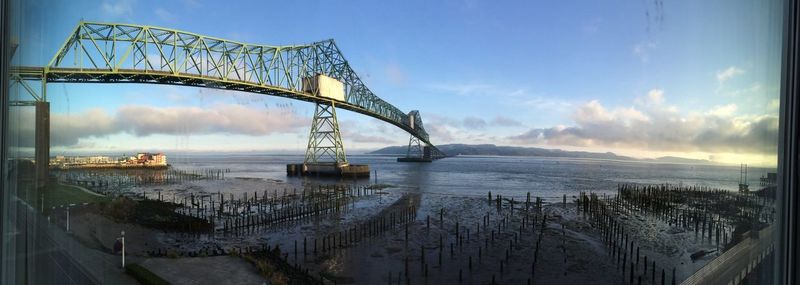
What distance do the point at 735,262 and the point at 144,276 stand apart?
3.14 m

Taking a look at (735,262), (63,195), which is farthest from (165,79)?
(735,262)

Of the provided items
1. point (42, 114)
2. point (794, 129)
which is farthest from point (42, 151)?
point (794, 129)

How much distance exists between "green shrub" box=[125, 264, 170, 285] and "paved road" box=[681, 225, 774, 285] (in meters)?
2.87

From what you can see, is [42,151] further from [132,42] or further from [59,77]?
[132,42]

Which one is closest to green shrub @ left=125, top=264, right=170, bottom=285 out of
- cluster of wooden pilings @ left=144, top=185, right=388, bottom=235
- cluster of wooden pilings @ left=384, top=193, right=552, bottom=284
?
cluster of wooden pilings @ left=384, top=193, right=552, bottom=284

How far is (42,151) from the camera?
50.5 inches

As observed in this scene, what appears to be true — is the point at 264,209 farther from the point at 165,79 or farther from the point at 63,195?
the point at 63,195

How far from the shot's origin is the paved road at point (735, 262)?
875 mm

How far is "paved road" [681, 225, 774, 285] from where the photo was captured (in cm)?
88

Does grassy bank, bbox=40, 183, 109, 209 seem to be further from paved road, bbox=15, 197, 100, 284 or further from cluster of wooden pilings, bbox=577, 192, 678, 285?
cluster of wooden pilings, bbox=577, 192, 678, 285

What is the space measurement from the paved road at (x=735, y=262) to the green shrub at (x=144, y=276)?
9.42 ft

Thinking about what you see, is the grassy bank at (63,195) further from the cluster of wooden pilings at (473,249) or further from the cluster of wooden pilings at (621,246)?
the cluster of wooden pilings at (621,246)

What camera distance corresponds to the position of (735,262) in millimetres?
1037

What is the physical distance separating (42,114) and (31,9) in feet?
1.27
